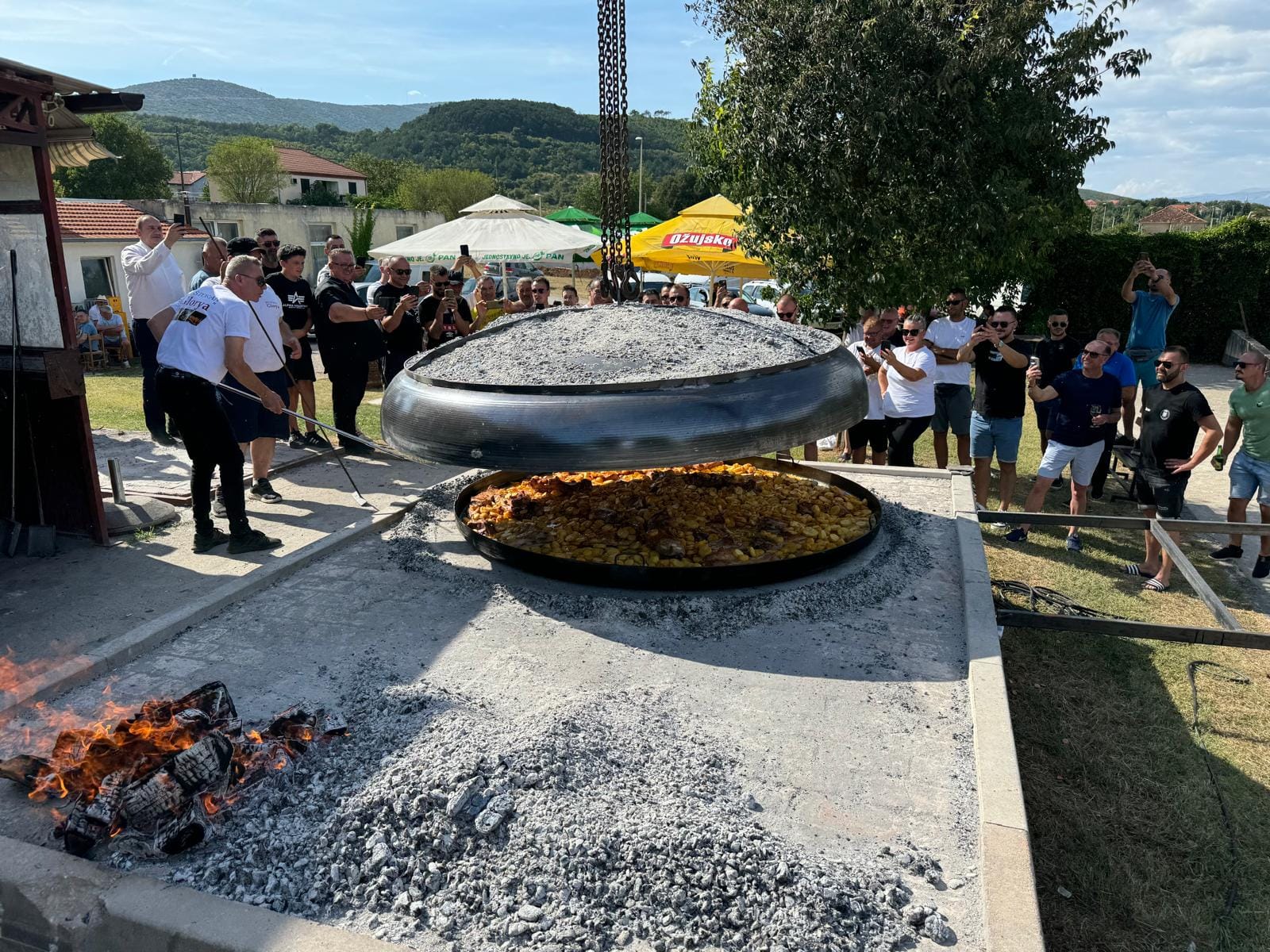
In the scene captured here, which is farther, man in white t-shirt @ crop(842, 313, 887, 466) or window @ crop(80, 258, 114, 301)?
window @ crop(80, 258, 114, 301)

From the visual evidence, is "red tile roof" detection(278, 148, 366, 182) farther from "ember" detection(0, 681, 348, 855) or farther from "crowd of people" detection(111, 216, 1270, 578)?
"ember" detection(0, 681, 348, 855)

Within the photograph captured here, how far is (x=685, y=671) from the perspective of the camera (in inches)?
160

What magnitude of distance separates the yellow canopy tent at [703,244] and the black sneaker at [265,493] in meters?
5.75

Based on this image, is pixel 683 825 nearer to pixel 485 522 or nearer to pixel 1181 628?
pixel 1181 628

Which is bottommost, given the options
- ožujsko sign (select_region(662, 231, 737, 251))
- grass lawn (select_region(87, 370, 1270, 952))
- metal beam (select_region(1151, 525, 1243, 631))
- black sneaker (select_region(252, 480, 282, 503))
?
grass lawn (select_region(87, 370, 1270, 952))

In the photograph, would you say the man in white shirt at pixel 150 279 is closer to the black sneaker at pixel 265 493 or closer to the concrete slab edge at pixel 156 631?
the black sneaker at pixel 265 493

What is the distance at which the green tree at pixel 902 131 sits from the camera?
8.40 m

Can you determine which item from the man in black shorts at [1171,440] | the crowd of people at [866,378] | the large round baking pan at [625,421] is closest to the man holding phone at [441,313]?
the crowd of people at [866,378]

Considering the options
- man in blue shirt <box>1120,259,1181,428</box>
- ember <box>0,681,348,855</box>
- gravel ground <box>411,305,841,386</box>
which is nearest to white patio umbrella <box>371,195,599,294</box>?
man in blue shirt <box>1120,259,1181,428</box>

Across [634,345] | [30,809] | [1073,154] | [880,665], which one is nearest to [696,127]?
[1073,154]

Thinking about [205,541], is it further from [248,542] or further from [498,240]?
[498,240]

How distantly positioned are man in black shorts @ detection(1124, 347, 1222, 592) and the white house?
6959 cm

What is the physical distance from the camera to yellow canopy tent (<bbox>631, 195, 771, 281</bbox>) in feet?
37.7

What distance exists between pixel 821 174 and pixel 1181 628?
6.37m
